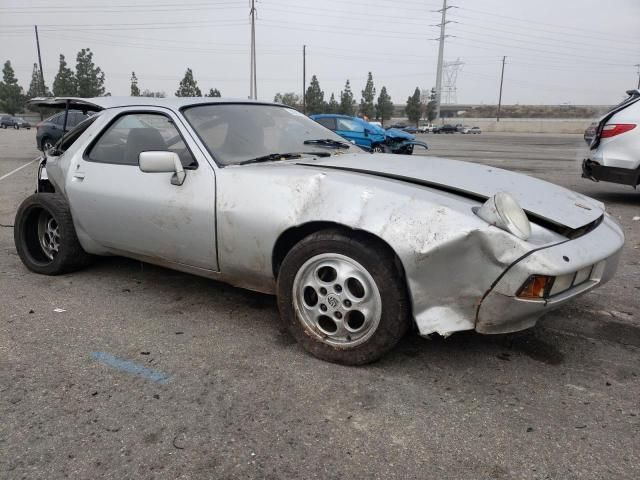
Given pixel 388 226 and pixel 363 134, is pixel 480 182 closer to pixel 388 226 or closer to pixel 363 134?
pixel 388 226

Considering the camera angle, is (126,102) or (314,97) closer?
(126,102)

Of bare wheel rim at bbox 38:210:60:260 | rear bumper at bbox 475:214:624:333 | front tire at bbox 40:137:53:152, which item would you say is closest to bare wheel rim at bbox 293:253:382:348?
rear bumper at bbox 475:214:624:333

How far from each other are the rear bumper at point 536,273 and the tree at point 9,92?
274 ft

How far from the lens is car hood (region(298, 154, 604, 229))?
2.60 meters

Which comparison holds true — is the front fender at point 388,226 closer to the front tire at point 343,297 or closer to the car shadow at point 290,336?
the front tire at point 343,297

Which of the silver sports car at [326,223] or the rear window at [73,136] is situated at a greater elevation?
the rear window at [73,136]

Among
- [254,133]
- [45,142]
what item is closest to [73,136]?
[254,133]

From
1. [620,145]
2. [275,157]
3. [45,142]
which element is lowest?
[45,142]

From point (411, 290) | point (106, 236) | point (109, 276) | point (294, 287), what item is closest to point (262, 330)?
point (294, 287)

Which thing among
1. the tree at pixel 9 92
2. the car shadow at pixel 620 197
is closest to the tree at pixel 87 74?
the tree at pixel 9 92

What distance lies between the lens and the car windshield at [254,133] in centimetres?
328

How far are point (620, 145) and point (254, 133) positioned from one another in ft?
18.7

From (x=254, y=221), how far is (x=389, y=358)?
1.05m

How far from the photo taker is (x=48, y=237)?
4.27 metres
